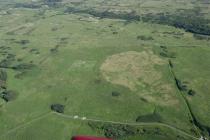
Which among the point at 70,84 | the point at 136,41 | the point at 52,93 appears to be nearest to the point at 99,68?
the point at 70,84

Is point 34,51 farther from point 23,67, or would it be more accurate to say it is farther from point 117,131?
point 117,131

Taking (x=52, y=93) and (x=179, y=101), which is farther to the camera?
(x=52, y=93)

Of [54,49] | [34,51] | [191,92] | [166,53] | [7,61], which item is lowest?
[7,61]

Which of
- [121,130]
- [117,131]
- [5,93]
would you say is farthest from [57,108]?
[121,130]

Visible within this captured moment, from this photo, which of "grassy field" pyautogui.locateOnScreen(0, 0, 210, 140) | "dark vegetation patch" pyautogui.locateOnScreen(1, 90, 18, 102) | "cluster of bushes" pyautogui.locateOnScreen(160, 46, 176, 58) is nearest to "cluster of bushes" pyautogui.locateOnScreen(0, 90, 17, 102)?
"dark vegetation patch" pyautogui.locateOnScreen(1, 90, 18, 102)

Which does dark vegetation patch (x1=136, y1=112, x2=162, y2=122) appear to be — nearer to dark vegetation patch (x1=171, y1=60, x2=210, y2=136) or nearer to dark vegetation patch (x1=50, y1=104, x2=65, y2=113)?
dark vegetation patch (x1=171, y1=60, x2=210, y2=136)

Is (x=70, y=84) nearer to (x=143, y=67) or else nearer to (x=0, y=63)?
(x=143, y=67)

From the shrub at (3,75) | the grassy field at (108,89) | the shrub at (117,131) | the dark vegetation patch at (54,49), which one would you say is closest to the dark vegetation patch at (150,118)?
the grassy field at (108,89)
